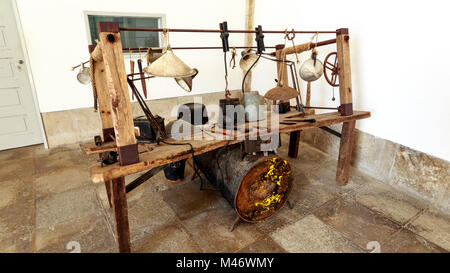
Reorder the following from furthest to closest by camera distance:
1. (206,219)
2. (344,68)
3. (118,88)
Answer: (344,68), (206,219), (118,88)

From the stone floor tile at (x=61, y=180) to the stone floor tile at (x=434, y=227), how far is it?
141 inches

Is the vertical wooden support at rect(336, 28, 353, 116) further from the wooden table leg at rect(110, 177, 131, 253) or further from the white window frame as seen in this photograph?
the white window frame

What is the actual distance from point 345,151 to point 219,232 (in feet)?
5.65

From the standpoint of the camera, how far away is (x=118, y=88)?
1554 mm

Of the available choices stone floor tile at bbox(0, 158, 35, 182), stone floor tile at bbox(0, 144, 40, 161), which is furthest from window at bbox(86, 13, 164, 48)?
stone floor tile at bbox(0, 158, 35, 182)

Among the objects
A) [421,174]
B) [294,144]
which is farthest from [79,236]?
[421,174]

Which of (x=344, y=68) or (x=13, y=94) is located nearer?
(x=344, y=68)

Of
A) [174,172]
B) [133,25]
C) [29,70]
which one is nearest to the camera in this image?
[174,172]

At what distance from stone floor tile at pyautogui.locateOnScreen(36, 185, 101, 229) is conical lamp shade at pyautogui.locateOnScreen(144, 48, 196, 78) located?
1690mm

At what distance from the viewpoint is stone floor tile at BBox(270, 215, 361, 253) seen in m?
2.04

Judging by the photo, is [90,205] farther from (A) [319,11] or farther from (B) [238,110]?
(A) [319,11]

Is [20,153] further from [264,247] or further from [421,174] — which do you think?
[421,174]

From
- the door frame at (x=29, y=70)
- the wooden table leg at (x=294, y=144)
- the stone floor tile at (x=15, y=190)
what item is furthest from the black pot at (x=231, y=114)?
the door frame at (x=29, y=70)

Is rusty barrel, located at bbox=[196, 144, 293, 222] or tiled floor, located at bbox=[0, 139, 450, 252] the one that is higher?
rusty barrel, located at bbox=[196, 144, 293, 222]
